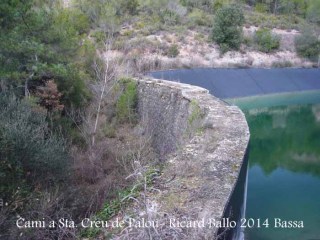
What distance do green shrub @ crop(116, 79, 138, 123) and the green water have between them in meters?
5.43

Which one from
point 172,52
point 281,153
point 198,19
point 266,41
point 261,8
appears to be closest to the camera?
point 281,153

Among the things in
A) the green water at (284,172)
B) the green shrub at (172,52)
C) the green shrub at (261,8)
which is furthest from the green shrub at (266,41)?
the green shrub at (261,8)

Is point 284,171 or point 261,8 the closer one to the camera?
point 284,171

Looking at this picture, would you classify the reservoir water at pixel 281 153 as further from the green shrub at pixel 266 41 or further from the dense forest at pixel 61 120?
the green shrub at pixel 266 41

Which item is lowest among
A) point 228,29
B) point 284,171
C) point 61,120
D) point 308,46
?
point 284,171

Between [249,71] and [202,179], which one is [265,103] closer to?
[249,71]

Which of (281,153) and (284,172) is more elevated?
(284,172)

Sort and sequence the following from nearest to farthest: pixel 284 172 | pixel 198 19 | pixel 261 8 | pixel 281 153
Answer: pixel 284 172, pixel 281 153, pixel 198 19, pixel 261 8

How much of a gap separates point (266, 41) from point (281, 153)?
63.9 feet

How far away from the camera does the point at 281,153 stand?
52.0ft

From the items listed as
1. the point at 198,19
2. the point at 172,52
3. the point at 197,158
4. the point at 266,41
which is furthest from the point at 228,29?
the point at 197,158

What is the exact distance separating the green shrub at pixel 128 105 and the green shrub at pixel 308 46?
2258cm

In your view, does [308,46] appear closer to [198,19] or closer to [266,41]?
[266,41]

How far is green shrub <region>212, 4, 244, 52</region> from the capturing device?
30.4 m
